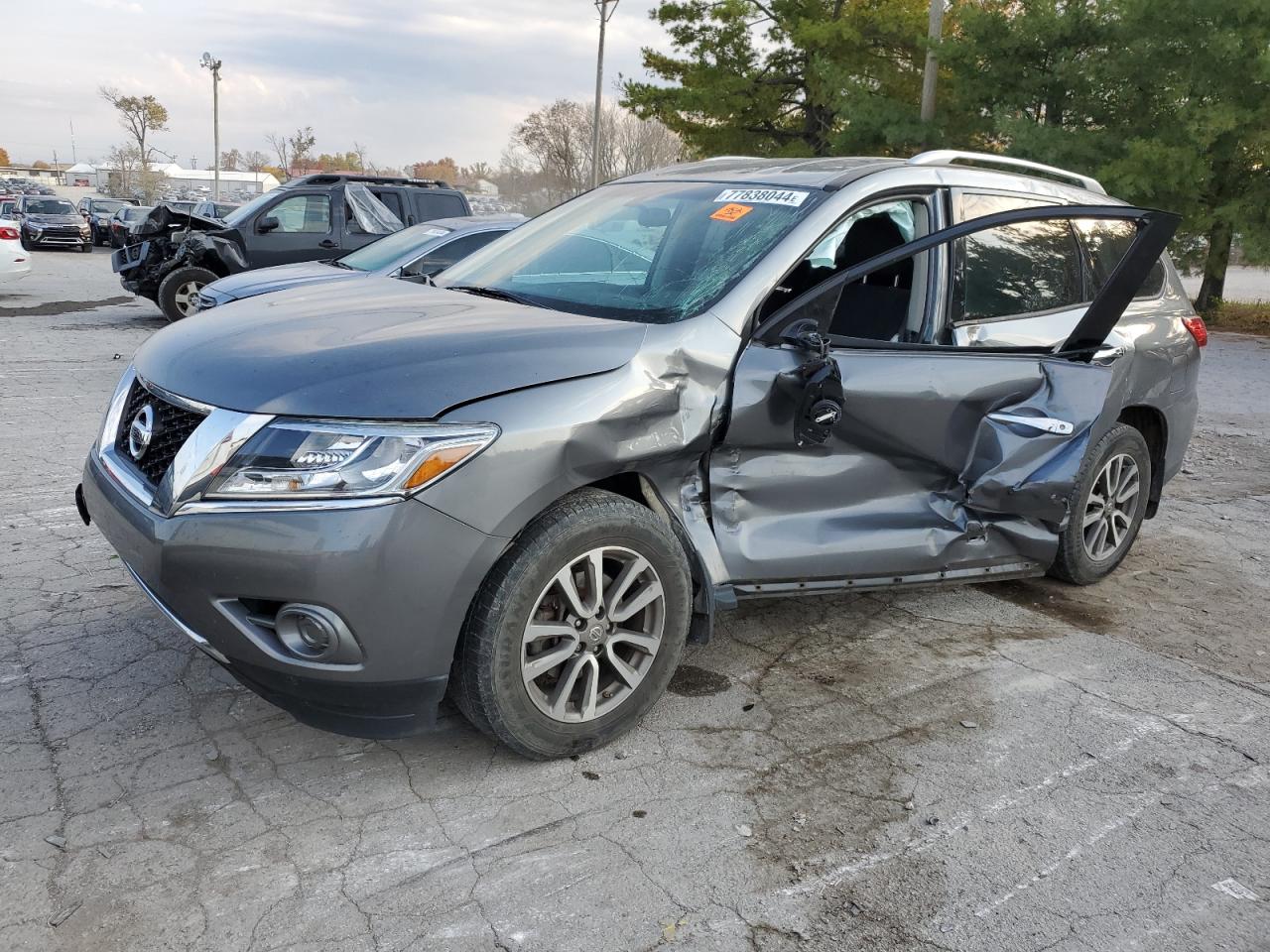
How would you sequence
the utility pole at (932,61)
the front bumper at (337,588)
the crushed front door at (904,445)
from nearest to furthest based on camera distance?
the front bumper at (337,588) → the crushed front door at (904,445) → the utility pole at (932,61)

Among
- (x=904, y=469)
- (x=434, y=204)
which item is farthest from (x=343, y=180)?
(x=904, y=469)

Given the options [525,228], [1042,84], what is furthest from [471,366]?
[1042,84]

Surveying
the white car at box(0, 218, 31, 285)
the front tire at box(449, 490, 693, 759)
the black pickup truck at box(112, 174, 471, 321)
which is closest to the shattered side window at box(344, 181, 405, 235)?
the black pickup truck at box(112, 174, 471, 321)

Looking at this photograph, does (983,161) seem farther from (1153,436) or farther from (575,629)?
(575,629)

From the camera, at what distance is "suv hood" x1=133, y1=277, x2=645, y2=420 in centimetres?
267

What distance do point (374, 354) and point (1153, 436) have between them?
3940 millimetres

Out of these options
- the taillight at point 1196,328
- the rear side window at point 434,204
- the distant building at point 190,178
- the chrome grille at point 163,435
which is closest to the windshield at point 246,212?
the rear side window at point 434,204

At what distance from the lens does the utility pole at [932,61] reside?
19422mm

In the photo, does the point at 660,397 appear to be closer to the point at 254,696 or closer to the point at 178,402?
the point at 178,402

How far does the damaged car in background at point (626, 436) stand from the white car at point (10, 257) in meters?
13.7

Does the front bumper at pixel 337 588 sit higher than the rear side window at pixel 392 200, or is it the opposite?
the rear side window at pixel 392 200

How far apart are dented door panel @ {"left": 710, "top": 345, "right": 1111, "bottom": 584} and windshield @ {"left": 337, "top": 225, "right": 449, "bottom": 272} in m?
Answer: 5.67

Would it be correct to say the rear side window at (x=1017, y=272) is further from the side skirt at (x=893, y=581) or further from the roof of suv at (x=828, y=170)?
the side skirt at (x=893, y=581)

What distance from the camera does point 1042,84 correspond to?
18.4 meters
